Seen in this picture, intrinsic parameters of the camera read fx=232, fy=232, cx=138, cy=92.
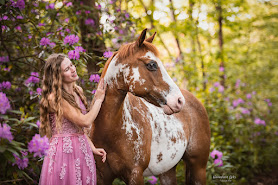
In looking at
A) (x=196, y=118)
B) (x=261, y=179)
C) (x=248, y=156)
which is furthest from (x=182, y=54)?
(x=196, y=118)

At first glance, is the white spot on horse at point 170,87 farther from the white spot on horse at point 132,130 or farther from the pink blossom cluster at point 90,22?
the pink blossom cluster at point 90,22

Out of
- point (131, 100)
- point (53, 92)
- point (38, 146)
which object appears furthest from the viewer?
point (131, 100)

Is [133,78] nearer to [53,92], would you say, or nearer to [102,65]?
[53,92]

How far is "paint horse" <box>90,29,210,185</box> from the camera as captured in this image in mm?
1925

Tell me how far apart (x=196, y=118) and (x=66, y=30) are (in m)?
2.18

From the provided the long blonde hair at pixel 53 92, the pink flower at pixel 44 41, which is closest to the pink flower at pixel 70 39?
the pink flower at pixel 44 41

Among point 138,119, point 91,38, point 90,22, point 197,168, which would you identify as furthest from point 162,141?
point 90,22

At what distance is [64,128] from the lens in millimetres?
1960

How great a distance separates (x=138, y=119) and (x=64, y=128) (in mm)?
708

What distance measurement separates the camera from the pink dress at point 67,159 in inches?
74.1

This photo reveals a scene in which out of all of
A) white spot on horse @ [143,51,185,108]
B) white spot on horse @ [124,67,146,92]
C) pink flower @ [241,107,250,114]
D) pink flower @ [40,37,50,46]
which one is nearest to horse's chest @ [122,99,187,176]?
white spot on horse @ [124,67,146,92]

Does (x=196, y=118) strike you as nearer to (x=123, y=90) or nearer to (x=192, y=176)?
(x=192, y=176)

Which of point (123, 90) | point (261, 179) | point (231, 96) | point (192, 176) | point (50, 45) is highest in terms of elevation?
point (50, 45)

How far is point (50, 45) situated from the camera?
2990 millimetres
